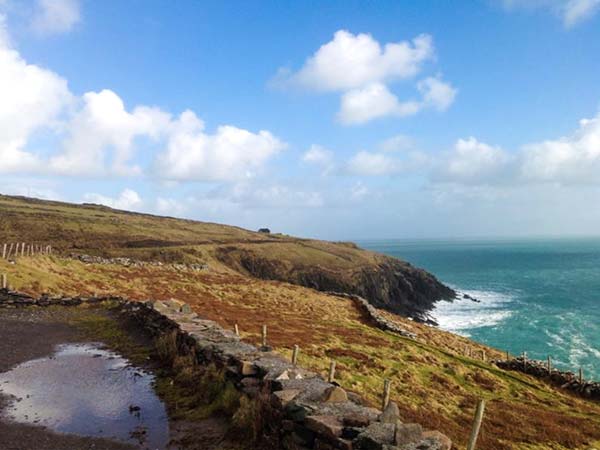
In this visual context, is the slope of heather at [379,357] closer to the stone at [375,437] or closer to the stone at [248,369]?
the stone at [248,369]

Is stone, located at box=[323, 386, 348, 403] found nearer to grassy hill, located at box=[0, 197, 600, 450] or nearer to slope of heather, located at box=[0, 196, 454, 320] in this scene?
grassy hill, located at box=[0, 197, 600, 450]

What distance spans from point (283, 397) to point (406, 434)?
2.82 m

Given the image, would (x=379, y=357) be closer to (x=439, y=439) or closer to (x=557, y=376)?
(x=557, y=376)

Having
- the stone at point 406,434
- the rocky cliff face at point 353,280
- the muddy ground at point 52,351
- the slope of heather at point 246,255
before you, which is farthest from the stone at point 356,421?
the rocky cliff face at point 353,280

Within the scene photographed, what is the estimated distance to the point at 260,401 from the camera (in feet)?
29.1

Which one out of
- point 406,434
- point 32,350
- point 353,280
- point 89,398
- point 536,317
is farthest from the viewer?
point 353,280

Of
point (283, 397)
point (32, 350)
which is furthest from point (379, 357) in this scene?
point (32, 350)

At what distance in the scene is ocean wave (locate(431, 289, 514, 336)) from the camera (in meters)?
68.4

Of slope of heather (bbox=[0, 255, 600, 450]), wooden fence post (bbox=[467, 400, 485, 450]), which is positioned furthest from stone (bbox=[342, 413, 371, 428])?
slope of heather (bbox=[0, 255, 600, 450])

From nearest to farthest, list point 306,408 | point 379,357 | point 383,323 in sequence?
point 306,408, point 379,357, point 383,323

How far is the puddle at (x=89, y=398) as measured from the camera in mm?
9320

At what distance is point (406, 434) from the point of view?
6.64 m

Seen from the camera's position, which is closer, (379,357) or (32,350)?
(32,350)

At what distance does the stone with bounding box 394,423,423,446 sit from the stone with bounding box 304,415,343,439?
1023mm
